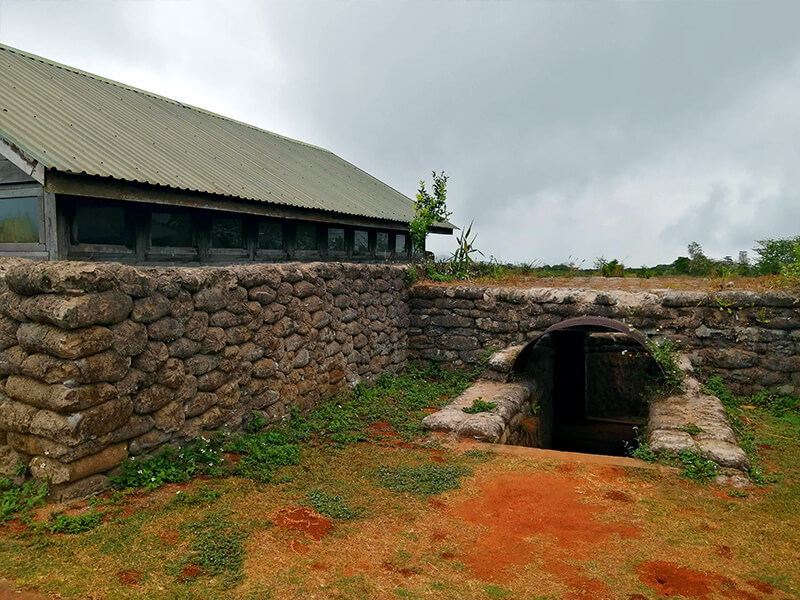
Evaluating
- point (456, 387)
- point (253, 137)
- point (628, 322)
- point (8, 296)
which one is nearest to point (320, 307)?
point (456, 387)

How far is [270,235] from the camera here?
12461mm

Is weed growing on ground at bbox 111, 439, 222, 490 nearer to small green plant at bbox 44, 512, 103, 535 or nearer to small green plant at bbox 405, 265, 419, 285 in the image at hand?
small green plant at bbox 44, 512, 103, 535

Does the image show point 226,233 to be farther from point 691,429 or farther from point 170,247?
point 691,429

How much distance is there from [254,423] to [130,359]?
6.09 ft

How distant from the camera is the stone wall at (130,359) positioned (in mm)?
4570

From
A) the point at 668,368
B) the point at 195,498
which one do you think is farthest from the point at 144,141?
the point at 668,368

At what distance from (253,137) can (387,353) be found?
9315mm

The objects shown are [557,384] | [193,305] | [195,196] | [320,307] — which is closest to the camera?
[193,305]

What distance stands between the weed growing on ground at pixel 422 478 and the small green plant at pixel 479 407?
5.28 feet

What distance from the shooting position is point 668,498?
5.00 meters

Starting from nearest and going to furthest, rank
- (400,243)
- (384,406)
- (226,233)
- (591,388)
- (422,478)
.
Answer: (422,478), (384,406), (226,233), (591,388), (400,243)

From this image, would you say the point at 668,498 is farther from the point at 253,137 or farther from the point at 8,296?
the point at 253,137

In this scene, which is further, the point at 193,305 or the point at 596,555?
the point at 193,305

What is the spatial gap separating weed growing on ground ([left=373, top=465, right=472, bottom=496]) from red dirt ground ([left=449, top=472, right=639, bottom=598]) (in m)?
0.31
